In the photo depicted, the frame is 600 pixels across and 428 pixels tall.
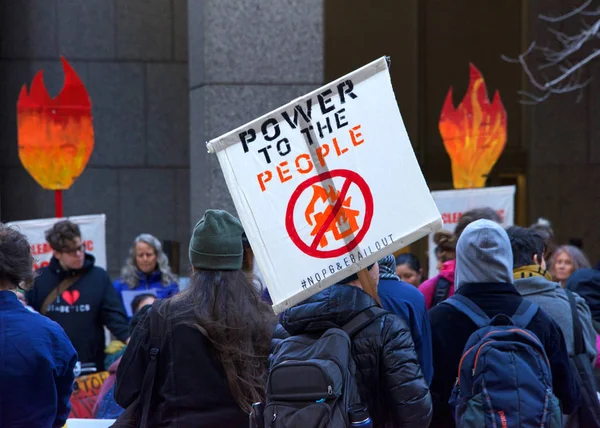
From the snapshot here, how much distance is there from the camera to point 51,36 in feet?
43.3

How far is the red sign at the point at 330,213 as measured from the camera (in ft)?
12.6

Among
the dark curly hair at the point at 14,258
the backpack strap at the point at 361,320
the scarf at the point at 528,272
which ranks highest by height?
the dark curly hair at the point at 14,258

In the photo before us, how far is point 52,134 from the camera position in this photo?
997cm

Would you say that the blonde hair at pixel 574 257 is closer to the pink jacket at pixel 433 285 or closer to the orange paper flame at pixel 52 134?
the pink jacket at pixel 433 285

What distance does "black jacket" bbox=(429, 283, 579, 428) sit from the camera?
4.33 meters

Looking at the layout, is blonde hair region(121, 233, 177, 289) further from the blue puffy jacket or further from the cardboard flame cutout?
the cardboard flame cutout

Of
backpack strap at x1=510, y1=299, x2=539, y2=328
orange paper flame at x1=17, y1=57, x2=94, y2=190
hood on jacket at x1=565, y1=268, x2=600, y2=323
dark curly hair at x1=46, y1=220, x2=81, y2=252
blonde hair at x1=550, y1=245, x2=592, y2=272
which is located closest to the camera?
backpack strap at x1=510, y1=299, x2=539, y2=328

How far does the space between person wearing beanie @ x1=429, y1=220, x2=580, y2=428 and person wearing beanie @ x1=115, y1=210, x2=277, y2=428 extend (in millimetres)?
903

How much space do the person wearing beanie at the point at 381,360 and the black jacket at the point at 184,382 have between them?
433mm

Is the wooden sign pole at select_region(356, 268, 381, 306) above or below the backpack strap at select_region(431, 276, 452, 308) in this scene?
above

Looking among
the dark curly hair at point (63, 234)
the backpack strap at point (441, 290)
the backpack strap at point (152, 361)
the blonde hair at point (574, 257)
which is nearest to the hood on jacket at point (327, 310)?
the backpack strap at point (152, 361)

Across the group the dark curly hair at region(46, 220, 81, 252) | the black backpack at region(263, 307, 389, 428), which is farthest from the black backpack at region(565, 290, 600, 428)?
the dark curly hair at region(46, 220, 81, 252)

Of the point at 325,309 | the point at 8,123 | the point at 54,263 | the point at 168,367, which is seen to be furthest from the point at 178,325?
the point at 8,123

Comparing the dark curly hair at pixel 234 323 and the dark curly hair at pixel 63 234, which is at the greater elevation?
the dark curly hair at pixel 63 234
